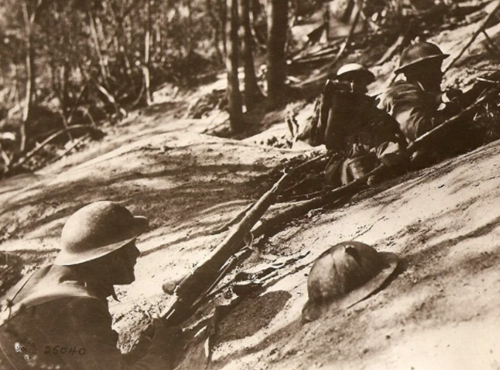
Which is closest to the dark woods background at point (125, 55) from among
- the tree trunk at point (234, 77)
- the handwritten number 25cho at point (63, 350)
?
the tree trunk at point (234, 77)

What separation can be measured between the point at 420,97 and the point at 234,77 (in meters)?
1.29

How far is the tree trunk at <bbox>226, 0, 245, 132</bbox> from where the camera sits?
124 inches

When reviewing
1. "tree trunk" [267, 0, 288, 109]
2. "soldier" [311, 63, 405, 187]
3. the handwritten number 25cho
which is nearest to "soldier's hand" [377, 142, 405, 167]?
"soldier" [311, 63, 405, 187]

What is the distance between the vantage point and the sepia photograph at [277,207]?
5.28ft

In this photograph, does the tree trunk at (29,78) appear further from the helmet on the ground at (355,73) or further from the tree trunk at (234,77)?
the helmet on the ground at (355,73)

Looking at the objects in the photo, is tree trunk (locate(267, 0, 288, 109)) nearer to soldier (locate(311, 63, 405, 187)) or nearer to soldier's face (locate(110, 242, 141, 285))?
soldier (locate(311, 63, 405, 187))

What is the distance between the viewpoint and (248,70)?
3.44 meters

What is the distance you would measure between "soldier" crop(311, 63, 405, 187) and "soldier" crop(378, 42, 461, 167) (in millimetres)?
58

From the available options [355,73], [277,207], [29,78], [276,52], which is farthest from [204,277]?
[29,78]

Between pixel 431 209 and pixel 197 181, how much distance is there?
1.27 meters

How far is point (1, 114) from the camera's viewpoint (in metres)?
3.97

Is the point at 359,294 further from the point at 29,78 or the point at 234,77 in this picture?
the point at 29,78

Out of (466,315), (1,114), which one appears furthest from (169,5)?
(466,315)

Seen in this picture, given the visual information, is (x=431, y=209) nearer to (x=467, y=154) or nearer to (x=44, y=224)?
(x=467, y=154)
